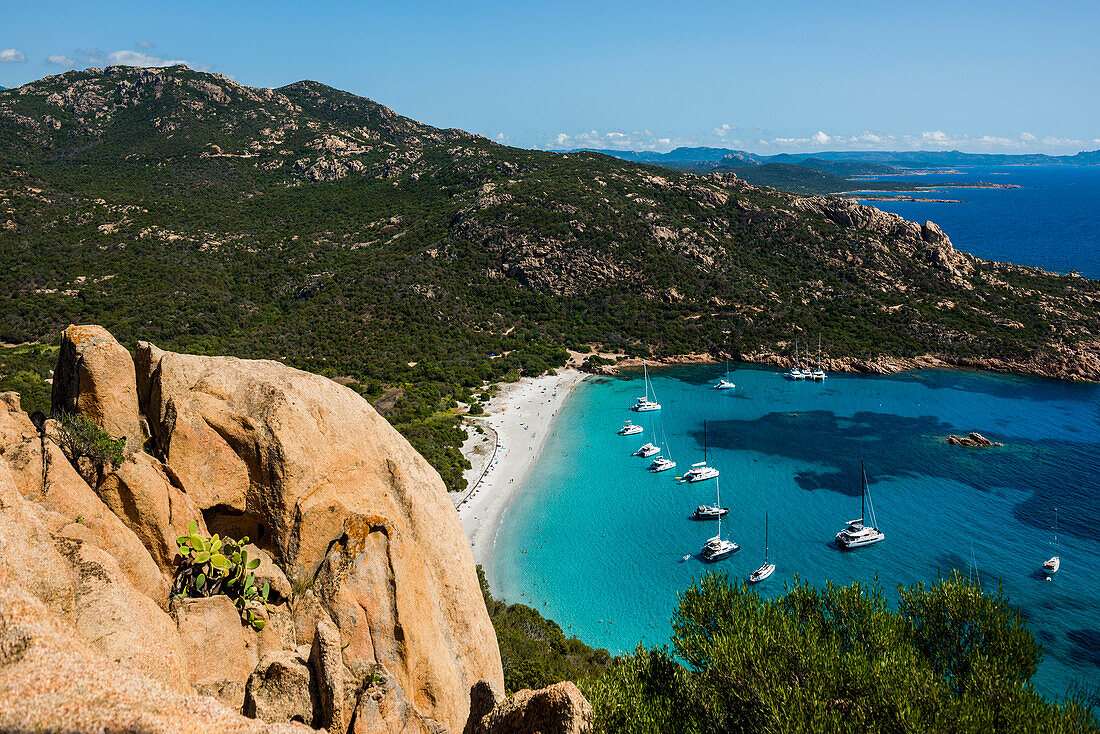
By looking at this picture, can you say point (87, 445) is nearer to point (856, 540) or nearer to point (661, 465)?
point (856, 540)

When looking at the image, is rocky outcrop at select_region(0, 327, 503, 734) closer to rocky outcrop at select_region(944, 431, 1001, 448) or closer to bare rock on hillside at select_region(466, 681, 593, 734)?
bare rock on hillside at select_region(466, 681, 593, 734)

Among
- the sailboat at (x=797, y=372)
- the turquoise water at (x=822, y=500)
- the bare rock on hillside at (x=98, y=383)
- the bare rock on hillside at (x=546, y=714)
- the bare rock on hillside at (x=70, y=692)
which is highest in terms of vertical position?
the bare rock on hillside at (x=98, y=383)

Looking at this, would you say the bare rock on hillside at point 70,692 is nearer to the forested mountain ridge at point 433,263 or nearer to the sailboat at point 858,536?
the sailboat at point 858,536

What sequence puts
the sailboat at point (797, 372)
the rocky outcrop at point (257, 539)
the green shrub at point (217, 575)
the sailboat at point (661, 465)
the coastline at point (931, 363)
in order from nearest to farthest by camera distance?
1. the rocky outcrop at point (257, 539)
2. the green shrub at point (217, 575)
3. the sailboat at point (661, 465)
4. the coastline at point (931, 363)
5. the sailboat at point (797, 372)

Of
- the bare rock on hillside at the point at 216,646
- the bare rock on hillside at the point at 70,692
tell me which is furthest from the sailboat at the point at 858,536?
the bare rock on hillside at the point at 70,692

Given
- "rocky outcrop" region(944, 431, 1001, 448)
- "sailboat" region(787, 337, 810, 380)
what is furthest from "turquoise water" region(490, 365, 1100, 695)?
"sailboat" region(787, 337, 810, 380)

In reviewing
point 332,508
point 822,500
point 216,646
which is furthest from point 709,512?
point 216,646

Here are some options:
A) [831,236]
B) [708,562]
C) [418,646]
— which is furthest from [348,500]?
[831,236]
